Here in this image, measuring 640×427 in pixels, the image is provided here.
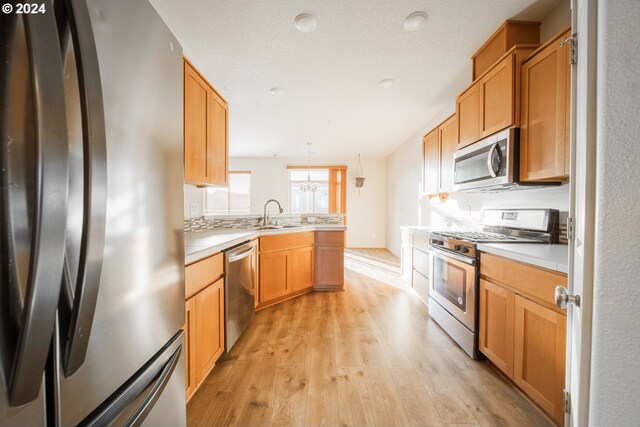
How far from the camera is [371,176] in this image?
7074mm

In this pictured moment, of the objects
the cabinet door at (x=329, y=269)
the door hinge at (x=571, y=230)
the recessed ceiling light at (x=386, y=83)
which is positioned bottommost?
the cabinet door at (x=329, y=269)

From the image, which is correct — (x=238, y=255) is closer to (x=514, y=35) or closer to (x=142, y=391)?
(x=142, y=391)

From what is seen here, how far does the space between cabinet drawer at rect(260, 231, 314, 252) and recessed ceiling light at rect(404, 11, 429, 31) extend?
2295 millimetres

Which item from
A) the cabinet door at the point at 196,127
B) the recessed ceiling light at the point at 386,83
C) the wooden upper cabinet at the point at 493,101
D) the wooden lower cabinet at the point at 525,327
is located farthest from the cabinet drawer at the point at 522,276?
the cabinet door at the point at 196,127

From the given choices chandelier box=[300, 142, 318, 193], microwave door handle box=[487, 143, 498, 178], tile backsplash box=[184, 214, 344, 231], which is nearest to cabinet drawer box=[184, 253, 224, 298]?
tile backsplash box=[184, 214, 344, 231]

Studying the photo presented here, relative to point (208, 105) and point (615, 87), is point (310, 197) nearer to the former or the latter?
point (208, 105)

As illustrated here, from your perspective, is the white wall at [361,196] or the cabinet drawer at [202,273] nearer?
the cabinet drawer at [202,273]

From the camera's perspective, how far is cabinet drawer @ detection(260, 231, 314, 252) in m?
2.70

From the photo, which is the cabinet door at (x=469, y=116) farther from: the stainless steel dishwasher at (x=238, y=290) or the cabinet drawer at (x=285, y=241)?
the stainless steel dishwasher at (x=238, y=290)

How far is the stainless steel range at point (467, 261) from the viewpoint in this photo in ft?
5.94

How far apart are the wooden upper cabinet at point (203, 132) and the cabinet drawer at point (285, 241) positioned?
0.78 m

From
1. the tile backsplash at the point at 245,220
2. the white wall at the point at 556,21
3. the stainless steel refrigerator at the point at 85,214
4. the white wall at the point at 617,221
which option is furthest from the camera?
the tile backsplash at the point at 245,220

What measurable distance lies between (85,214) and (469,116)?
283 centimetres

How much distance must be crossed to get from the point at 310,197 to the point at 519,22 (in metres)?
5.66
